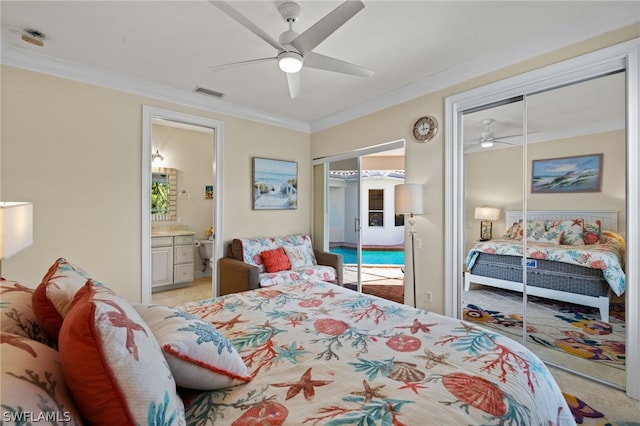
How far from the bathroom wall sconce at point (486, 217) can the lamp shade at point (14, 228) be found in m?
3.39

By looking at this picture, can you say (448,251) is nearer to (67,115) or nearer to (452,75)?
(452,75)

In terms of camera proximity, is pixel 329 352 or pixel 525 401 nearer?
pixel 525 401

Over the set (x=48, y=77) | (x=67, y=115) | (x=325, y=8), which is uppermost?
(x=325, y=8)

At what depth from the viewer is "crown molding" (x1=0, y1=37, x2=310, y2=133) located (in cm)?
271

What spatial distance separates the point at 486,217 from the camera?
2.93m

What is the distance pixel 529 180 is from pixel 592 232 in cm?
60

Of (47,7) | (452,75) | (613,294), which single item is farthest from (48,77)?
(613,294)

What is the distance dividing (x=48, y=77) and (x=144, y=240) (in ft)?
5.92

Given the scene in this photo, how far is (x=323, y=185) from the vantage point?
481 centimetres

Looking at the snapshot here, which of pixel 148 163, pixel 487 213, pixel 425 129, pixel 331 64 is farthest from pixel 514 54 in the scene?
pixel 148 163

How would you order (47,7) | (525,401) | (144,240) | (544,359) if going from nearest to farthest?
(525,401) → (47,7) → (544,359) → (144,240)

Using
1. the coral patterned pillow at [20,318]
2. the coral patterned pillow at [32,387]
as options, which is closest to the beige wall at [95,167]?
the coral patterned pillow at [20,318]

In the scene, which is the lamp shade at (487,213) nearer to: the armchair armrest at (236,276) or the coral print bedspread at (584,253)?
the coral print bedspread at (584,253)

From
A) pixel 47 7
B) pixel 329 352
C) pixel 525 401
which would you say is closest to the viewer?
pixel 525 401
